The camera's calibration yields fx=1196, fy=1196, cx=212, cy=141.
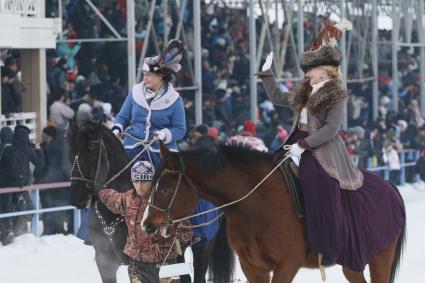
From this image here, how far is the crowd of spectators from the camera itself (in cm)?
1552

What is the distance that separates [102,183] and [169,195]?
1.46 meters

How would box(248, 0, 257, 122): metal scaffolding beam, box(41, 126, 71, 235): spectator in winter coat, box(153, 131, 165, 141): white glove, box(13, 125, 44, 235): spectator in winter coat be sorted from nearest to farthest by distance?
box(153, 131, 165, 141): white glove
box(13, 125, 44, 235): spectator in winter coat
box(41, 126, 71, 235): spectator in winter coat
box(248, 0, 257, 122): metal scaffolding beam

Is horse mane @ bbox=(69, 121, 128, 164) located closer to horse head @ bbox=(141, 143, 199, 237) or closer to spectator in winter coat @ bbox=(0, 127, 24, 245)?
horse head @ bbox=(141, 143, 199, 237)

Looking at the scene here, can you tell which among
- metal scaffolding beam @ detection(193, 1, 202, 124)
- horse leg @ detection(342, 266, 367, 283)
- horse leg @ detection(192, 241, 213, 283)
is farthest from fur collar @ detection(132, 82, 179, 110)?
metal scaffolding beam @ detection(193, 1, 202, 124)

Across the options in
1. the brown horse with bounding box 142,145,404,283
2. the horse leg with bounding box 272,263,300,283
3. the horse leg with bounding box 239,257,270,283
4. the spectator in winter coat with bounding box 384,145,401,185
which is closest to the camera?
the brown horse with bounding box 142,145,404,283

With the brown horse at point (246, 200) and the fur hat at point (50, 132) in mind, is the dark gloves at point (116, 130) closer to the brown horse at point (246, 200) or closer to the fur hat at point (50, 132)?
the brown horse at point (246, 200)

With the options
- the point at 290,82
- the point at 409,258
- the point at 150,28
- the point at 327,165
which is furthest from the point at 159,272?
the point at 290,82

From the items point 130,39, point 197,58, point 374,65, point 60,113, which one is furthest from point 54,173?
point 374,65

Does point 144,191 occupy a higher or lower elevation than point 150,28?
lower

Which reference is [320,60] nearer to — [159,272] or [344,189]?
[344,189]

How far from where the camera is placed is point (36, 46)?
1830 cm

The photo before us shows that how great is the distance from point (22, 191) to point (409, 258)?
482cm

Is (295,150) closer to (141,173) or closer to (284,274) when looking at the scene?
(284,274)

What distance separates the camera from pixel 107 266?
358 inches
